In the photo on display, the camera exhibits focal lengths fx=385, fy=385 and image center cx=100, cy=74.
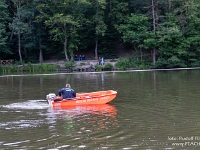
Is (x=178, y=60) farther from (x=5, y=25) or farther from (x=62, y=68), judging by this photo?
(x=5, y=25)

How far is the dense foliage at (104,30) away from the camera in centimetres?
6025

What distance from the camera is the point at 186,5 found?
59750 millimetres

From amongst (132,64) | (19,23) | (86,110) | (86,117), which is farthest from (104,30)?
(86,117)

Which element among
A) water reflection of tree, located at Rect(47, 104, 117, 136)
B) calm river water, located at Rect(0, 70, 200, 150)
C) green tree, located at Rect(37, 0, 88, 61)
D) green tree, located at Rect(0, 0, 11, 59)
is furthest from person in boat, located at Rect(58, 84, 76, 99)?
green tree, located at Rect(0, 0, 11, 59)

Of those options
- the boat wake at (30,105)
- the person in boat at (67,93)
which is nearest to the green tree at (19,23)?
the boat wake at (30,105)

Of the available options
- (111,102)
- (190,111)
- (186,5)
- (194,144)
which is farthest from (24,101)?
(186,5)

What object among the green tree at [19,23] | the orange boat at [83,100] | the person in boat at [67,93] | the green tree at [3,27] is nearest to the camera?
the orange boat at [83,100]

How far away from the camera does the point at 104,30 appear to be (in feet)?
209

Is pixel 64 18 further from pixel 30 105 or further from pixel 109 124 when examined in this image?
pixel 109 124

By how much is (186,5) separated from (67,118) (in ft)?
151

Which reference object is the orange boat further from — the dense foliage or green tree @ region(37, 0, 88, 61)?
green tree @ region(37, 0, 88, 61)

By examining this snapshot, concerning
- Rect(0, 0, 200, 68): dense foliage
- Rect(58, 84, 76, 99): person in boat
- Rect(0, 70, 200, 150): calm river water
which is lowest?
Rect(0, 70, 200, 150): calm river water

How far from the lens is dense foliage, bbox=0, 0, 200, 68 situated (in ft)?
198

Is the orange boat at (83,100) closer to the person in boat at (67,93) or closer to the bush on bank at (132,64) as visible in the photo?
the person in boat at (67,93)
